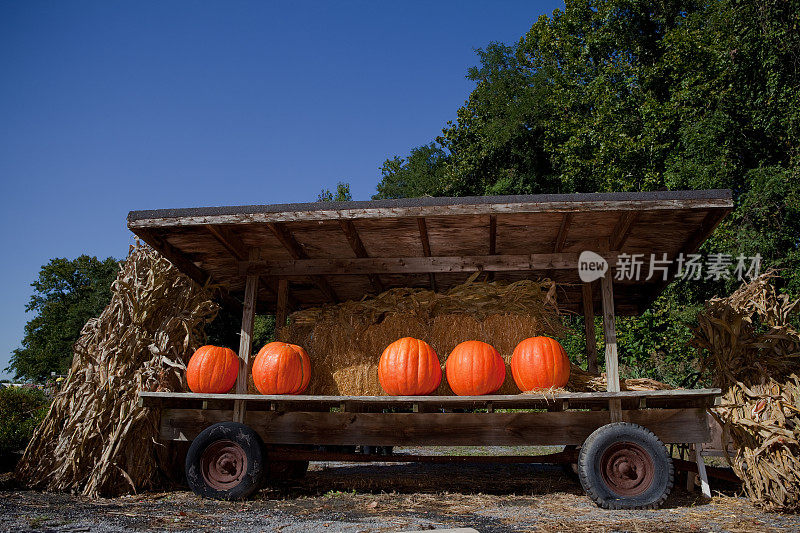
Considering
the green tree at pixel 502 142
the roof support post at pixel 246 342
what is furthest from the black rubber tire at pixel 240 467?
the green tree at pixel 502 142

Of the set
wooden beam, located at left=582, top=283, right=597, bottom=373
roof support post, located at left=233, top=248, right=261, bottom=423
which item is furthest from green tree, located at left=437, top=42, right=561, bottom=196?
roof support post, located at left=233, top=248, right=261, bottom=423

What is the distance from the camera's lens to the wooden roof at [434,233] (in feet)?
18.3

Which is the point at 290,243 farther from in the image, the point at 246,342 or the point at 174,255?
the point at 174,255

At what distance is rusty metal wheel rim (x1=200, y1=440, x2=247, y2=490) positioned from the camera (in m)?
5.71

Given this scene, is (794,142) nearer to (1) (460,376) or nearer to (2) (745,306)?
(2) (745,306)

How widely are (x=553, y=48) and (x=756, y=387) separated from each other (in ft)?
75.8

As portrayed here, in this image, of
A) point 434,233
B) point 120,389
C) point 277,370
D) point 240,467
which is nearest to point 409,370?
point 277,370

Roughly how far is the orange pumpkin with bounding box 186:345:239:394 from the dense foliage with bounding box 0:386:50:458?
3537 millimetres

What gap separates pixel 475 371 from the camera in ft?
18.9

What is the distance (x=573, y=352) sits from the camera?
A: 1903 centimetres

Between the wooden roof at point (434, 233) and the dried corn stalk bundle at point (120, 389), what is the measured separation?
61 centimetres

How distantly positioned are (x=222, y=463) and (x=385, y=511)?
1900 millimetres

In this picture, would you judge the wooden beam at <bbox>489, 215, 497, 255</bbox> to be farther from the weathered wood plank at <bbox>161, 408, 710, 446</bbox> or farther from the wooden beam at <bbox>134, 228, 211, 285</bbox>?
the wooden beam at <bbox>134, 228, 211, 285</bbox>

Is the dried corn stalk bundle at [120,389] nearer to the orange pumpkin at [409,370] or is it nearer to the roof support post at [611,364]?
the orange pumpkin at [409,370]
